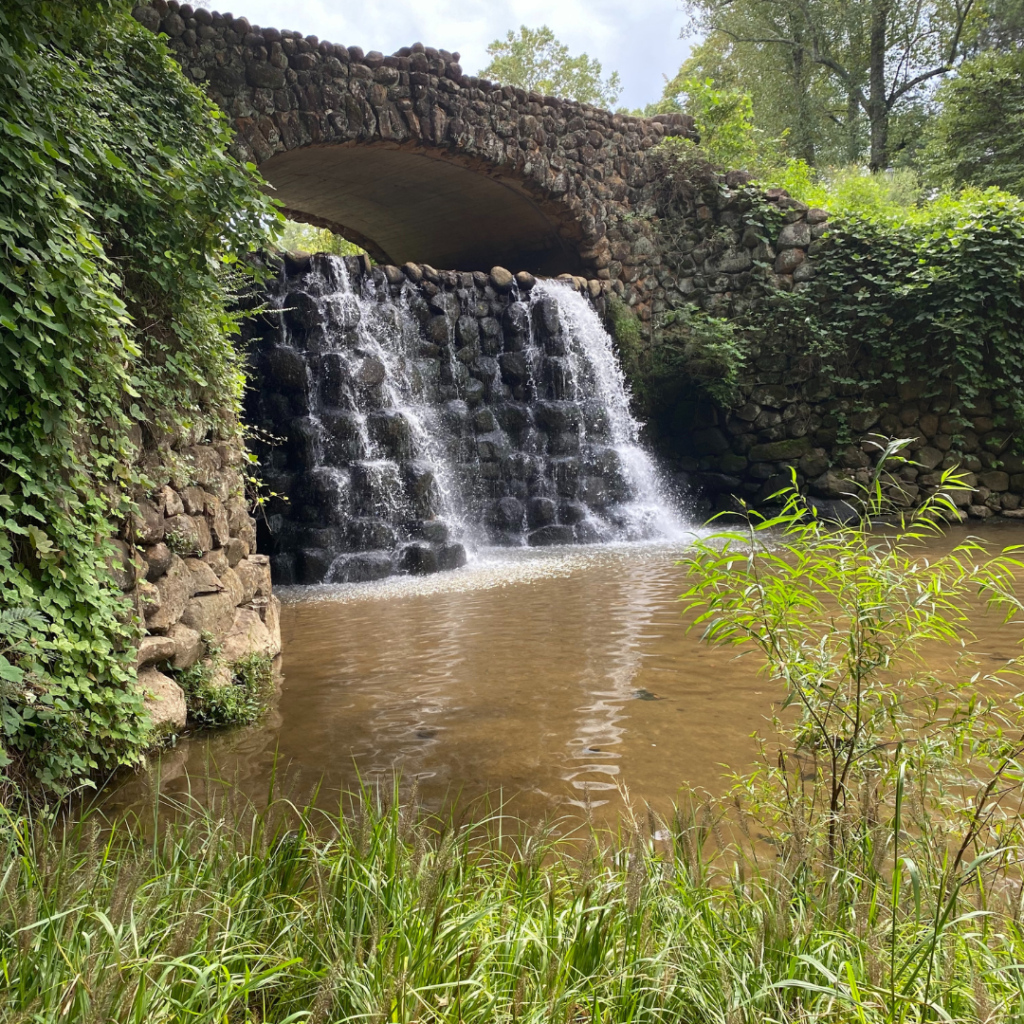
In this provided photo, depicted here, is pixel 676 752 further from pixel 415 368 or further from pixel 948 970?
pixel 415 368

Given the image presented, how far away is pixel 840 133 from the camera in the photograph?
72.6 feet

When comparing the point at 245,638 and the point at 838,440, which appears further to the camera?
the point at 838,440

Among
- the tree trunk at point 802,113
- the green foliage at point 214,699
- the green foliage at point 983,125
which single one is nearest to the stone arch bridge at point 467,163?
the green foliage at point 983,125

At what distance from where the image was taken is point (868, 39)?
21.0 meters

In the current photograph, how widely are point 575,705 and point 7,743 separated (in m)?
2.26

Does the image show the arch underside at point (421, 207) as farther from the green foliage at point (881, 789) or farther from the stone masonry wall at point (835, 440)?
the green foliage at point (881, 789)

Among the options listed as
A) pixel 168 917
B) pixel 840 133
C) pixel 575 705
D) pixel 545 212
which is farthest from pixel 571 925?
pixel 840 133

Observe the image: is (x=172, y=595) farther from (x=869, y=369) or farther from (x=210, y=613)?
(x=869, y=369)

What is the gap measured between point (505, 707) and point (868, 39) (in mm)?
23660

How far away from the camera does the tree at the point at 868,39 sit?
20.4m

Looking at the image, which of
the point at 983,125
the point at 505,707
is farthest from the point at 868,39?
the point at 505,707

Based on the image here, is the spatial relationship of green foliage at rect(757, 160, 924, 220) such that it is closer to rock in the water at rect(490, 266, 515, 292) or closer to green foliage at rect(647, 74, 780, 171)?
green foliage at rect(647, 74, 780, 171)

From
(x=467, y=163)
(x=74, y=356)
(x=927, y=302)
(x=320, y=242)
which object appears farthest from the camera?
(x=320, y=242)

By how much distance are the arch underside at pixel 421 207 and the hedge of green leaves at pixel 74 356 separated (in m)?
6.59
